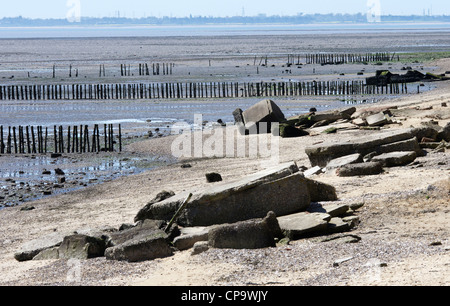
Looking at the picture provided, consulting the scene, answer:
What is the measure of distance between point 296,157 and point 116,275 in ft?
38.0

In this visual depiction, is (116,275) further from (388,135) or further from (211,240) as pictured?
(388,135)

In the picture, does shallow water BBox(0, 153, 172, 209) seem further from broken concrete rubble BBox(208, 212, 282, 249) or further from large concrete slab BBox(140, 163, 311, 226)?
broken concrete rubble BBox(208, 212, 282, 249)
